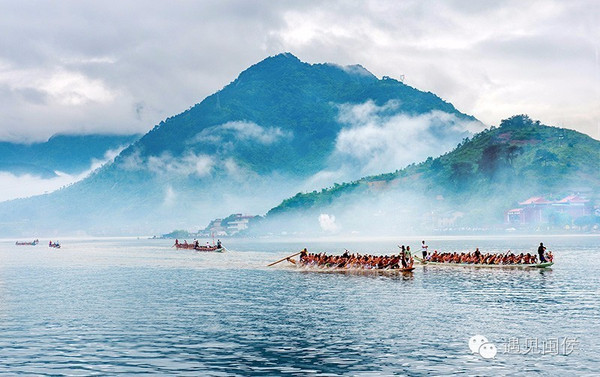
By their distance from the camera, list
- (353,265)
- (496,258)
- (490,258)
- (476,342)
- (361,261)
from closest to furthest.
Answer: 1. (476,342)
2. (361,261)
3. (353,265)
4. (496,258)
5. (490,258)

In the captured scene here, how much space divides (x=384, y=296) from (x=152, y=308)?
23990mm

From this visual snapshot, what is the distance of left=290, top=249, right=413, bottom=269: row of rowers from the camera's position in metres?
104

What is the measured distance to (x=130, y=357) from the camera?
44156mm

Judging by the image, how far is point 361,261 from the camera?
10775 cm

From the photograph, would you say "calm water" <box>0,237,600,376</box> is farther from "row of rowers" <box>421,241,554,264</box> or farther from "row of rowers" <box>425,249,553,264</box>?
"row of rowers" <box>425,249,553,264</box>

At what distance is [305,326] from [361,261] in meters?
53.7

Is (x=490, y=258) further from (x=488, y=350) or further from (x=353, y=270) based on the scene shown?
(x=488, y=350)

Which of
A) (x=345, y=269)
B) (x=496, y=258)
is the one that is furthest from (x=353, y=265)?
(x=496, y=258)

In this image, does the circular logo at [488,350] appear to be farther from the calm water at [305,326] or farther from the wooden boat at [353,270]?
the wooden boat at [353,270]

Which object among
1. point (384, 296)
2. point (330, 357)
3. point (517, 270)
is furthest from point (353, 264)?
point (330, 357)

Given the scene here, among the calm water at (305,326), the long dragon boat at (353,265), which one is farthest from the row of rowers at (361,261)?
the calm water at (305,326)

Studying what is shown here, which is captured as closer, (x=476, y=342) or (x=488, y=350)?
(x=488, y=350)

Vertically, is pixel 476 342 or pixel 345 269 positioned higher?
pixel 345 269

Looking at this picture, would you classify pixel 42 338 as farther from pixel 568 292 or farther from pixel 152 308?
pixel 568 292
